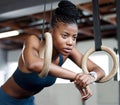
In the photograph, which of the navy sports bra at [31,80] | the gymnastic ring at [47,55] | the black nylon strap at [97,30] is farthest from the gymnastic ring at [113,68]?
the gymnastic ring at [47,55]

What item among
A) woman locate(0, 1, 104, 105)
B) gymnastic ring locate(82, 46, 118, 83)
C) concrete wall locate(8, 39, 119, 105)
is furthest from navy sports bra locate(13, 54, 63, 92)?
concrete wall locate(8, 39, 119, 105)

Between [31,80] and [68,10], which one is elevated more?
[68,10]

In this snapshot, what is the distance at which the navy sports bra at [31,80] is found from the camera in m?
1.28

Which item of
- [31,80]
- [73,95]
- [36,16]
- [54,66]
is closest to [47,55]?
[54,66]

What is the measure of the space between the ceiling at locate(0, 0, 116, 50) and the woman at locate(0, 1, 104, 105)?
0.56ft

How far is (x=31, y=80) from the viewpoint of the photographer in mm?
1277

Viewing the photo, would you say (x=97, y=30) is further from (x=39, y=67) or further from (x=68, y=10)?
(x=39, y=67)

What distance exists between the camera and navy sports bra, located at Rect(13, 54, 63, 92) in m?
1.28

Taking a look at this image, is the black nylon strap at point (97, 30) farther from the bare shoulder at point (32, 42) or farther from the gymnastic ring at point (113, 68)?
the bare shoulder at point (32, 42)

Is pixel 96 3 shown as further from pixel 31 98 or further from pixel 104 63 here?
pixel 104 63

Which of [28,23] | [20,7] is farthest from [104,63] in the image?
[20,7]

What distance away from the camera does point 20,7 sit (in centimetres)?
243

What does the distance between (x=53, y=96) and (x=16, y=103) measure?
1.42m

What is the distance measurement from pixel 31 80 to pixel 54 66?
0.29 meters
